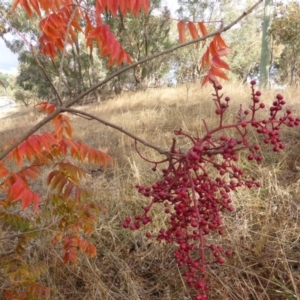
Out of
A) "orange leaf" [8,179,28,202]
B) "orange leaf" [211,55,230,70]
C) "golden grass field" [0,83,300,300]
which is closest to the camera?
"orange leaf" [8,179,28,202]

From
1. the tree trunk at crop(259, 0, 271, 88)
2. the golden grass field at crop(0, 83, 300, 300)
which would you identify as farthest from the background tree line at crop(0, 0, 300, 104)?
the golden grass field at crop(0, 83, 300, 300)

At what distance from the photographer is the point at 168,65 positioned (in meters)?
21.3

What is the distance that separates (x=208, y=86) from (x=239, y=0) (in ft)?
47.0

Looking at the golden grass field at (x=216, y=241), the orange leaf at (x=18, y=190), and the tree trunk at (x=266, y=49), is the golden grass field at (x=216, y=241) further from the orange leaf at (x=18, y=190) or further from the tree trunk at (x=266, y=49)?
the tree trunk at (x=266, y=49)

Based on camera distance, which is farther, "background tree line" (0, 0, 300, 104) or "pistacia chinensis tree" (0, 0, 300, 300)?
"background tree line" (0, 0, 300, 104)

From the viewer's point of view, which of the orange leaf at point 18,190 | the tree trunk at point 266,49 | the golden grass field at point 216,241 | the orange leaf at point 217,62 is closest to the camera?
the orange leaf at point 18,190

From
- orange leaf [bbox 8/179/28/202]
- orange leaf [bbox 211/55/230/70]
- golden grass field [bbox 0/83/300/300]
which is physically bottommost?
golden grass field [bbox 0/83/300/300]

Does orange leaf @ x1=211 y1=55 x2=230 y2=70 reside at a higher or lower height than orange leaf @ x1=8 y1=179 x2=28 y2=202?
higher

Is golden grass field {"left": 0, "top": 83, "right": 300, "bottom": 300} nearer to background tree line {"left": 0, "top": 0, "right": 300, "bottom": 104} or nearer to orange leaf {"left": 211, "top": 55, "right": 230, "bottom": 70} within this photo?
orange leaf {"left": 211, "top": 55, "right": 230, "bottom": 70}

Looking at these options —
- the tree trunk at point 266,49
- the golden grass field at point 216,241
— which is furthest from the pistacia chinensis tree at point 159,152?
the tree trunk at point 266,49

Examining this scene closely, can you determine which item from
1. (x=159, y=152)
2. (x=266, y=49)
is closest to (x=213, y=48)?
(x=159, y=152)

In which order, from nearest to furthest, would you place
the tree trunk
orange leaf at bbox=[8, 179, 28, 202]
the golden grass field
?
orange leaf at bbox=[8, 179, 28, 202]
the golden grass field
the tree trunk

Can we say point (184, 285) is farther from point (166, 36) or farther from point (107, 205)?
point (166, 36)

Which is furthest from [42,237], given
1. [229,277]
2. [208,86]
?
[208,86]
